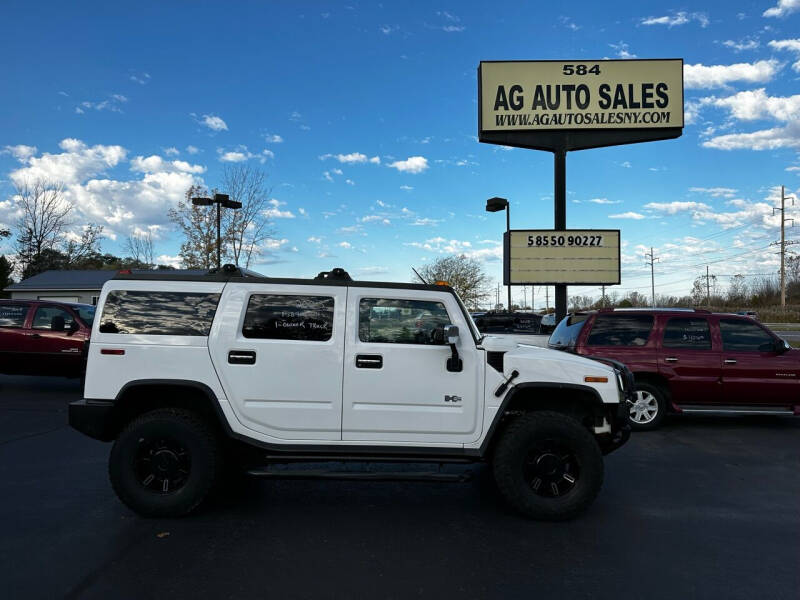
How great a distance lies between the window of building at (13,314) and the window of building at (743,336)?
12.4 meters

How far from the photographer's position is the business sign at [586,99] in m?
13.7

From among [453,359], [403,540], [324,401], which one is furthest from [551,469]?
[324,401]

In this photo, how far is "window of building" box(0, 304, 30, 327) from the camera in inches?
416

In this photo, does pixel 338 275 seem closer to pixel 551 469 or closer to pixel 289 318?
pixel 289 318

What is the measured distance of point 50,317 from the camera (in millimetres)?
10719

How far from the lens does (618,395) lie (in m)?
4.42

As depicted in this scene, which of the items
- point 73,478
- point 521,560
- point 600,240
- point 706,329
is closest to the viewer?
point 521,560

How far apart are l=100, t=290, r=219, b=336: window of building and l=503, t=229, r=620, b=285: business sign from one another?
10453mm

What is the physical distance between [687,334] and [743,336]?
0.79m

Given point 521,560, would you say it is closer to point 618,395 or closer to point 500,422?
point 500,422

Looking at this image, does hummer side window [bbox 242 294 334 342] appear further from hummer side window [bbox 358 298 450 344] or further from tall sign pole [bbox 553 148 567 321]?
tall sign pole [bbox 553 148 567 321]

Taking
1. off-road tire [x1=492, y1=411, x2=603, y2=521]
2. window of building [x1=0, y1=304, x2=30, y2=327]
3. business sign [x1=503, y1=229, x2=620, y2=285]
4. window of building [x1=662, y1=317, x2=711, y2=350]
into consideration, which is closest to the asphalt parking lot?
off-road tire [x1=492, y1=411, x2=603, y2=521]

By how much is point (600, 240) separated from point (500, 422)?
1062 centimetres

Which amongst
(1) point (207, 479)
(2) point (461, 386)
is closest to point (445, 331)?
(2) point (461, 386)
